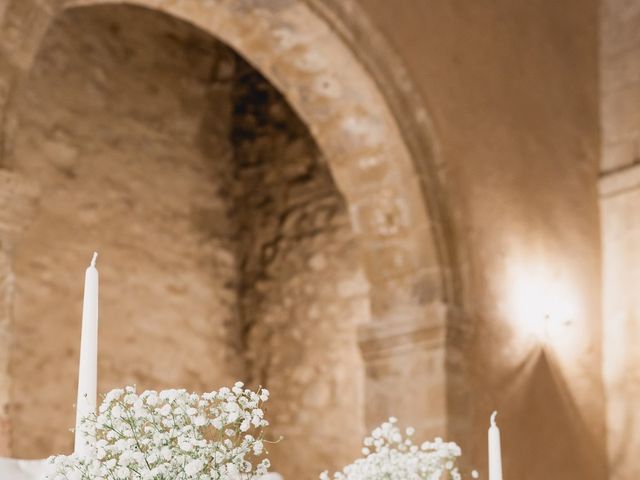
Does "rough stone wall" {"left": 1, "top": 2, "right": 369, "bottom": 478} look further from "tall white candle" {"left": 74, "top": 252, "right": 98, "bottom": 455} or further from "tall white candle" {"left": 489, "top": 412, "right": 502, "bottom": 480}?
"tall white candle" {"left": 74, "top": 252, "right": 98, "bottom": 455}

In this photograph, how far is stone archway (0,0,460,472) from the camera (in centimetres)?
515

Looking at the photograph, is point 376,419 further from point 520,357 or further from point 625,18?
point 625,18

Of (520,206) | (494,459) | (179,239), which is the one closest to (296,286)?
(179,239)

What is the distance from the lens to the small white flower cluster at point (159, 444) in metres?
1.43

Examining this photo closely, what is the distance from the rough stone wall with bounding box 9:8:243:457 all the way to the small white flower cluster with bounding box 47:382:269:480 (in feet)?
15.6

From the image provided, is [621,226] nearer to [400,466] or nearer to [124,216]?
[124,216]

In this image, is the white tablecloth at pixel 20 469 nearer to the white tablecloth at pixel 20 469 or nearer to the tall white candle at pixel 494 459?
the white tablecloth at pixel 20 469

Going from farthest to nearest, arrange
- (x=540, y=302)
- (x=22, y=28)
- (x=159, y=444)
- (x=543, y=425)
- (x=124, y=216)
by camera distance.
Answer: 1. (x=124, y=216)
2. (x=540, y=302)
3. (x=543, y=425)
4. (x=22, y=28)
5. (x=159, y=444)

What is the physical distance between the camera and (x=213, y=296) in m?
7.40

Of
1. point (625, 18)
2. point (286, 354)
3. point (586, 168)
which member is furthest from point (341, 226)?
point (625, 18)

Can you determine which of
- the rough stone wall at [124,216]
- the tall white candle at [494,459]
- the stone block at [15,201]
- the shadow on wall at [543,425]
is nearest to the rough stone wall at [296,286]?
the rough stone wall at [124,216]

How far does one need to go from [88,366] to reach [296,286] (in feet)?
18.9

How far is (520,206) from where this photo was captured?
5.94 metres

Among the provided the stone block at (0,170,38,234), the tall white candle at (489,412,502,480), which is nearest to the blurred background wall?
the stone block at (0,170,38,234)
